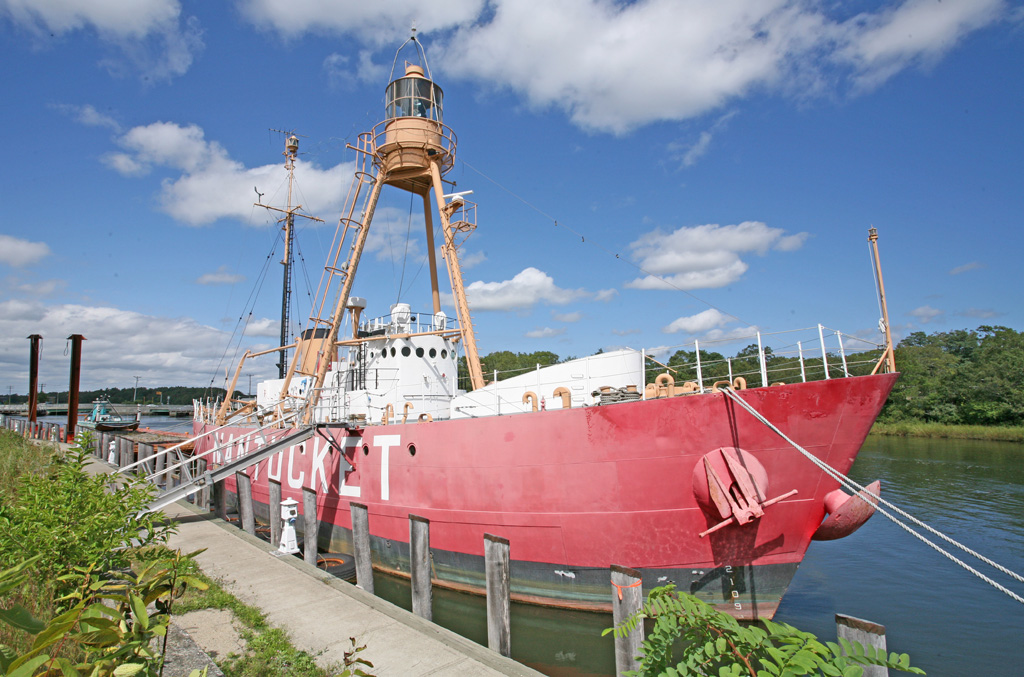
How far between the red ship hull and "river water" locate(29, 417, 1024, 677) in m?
0.59

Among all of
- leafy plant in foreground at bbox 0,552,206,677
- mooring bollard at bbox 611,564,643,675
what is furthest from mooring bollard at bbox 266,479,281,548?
leafy plant in foreground at bbox 0,552,206,677

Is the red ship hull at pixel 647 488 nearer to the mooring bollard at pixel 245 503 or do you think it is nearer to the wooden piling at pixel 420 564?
the wooden piling at pixel 420 564

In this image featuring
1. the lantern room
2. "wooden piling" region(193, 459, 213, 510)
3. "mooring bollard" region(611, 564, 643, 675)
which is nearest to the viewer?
"mooring bollard" region(611, 564, 643, 675)

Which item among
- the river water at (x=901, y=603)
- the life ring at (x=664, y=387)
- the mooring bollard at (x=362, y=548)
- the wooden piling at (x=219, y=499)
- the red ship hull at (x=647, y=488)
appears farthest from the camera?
the wooden piling at (x=219, y=499)

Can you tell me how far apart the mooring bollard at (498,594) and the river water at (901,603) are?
190 centimetres

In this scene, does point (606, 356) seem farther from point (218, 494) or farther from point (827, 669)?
point (218, 494)

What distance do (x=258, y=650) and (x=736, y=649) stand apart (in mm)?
4903

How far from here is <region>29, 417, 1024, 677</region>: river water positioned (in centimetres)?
840

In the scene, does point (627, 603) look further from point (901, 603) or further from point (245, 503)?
point (245, 503)

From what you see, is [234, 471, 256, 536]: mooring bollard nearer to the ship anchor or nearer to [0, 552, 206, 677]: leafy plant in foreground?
the ship anchor

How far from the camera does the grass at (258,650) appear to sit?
16.7ft

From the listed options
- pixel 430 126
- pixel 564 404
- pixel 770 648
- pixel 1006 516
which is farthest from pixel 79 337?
pixel 1006 516

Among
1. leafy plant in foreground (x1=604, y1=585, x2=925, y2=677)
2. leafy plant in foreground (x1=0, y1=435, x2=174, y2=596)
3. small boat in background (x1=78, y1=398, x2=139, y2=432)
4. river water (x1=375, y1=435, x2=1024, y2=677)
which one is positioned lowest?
river water (x1=375, y1=435, x2=1024, y2=677)

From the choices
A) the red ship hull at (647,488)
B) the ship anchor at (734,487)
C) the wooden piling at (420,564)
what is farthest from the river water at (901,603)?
the ship anchor at (734,487)
